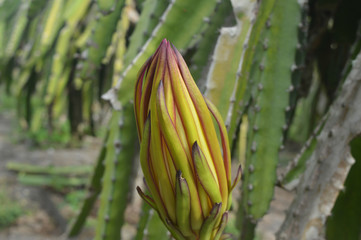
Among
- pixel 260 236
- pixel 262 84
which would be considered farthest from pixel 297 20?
pixel 260 236

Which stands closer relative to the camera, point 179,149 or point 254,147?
point 179,149

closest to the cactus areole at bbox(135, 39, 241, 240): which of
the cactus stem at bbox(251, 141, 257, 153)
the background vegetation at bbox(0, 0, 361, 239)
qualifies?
the background vegetation at bbox(0, 0, 361, 239)

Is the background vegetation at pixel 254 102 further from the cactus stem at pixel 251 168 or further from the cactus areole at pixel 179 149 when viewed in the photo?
the cactus areole at pixel 179 149

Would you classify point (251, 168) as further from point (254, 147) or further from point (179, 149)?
point (179, 149)

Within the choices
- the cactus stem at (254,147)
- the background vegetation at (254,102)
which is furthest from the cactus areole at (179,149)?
the cactus stem at (254,147)

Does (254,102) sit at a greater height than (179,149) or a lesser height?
lesser

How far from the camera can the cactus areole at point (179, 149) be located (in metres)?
0.27

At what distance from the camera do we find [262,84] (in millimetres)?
638

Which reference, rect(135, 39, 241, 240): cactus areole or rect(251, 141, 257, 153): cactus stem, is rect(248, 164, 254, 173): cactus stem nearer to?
rect(251, 141, 257, 153): cactus stem

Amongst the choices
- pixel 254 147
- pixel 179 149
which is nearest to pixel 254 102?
pixel 254 147

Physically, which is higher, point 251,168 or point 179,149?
point 179,149

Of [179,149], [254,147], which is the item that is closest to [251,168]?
[254,147]

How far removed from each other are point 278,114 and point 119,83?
9.6 inches

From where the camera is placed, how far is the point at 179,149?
0.27 meters
